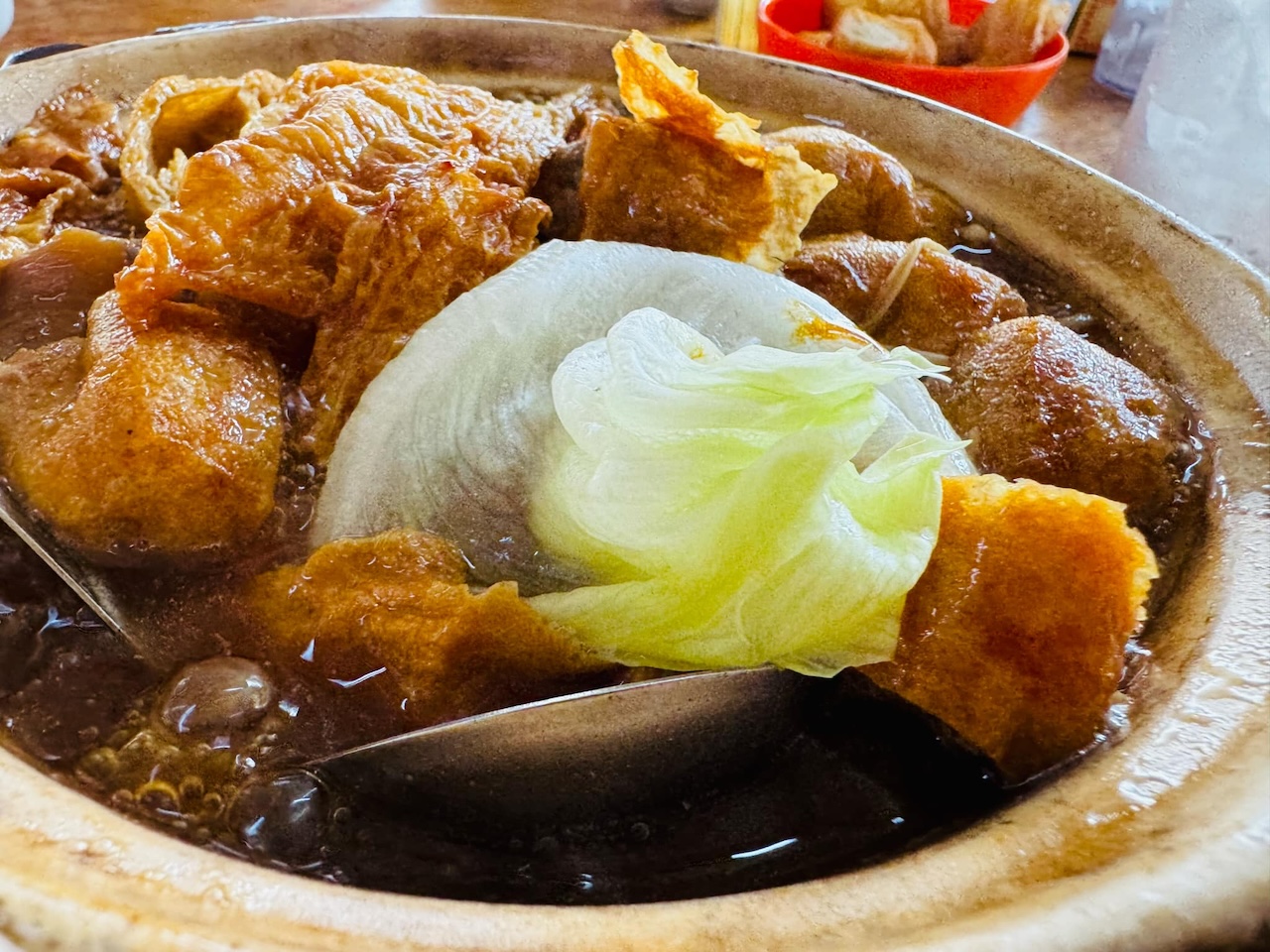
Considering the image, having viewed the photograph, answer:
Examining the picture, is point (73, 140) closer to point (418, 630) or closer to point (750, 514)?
point (418, 630)

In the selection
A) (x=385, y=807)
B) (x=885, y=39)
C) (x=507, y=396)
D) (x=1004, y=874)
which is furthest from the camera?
(x=885, y=39)

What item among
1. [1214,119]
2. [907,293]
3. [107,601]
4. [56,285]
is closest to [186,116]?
[56,285]

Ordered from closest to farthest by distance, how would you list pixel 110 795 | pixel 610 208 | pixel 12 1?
pixel 110 795 → pixel 610 208 → pixel 12 1

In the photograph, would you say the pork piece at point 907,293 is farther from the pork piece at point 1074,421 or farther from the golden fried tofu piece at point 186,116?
the golden fried tofu piece at point 186,116

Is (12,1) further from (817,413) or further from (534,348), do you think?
(817,413)

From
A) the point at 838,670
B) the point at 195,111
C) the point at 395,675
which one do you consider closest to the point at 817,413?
the point at 838,670
